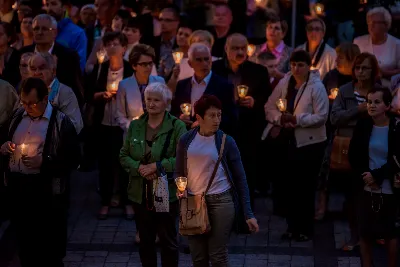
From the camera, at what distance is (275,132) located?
12.0 m

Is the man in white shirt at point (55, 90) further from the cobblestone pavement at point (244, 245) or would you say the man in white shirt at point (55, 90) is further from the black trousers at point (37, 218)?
the cobblestone pavement at point (244, 245)

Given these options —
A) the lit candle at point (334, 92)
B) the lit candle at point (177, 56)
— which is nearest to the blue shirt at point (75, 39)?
the lit candle at point (177, 56)

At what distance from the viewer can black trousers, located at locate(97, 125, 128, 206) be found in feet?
41.1

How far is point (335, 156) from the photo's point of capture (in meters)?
11.5

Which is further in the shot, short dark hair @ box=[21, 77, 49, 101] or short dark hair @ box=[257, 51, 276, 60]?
short dark hair @ box=[257, 51, 276, 60]

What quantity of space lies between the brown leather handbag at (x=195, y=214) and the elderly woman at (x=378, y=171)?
168 cm

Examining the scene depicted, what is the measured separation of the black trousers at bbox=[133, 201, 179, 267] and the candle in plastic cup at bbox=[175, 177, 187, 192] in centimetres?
88

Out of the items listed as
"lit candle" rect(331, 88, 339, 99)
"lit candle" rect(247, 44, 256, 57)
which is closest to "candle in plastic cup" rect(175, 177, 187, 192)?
"lit candle" rect(331, 88, 339, 99)

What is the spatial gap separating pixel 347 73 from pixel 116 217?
10.4 ft

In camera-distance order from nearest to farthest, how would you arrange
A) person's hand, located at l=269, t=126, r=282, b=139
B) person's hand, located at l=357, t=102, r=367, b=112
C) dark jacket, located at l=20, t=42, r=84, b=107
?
1. person's hand, located at l=357, t=102, r=367, b=112
2. person's hand, located at l=269, t=126, r=282, b=139
3. dark jacket, located at l=20, t=42, r=84, b=107

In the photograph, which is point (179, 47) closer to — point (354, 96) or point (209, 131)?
point (354, 96)

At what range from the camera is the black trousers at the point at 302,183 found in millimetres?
11625

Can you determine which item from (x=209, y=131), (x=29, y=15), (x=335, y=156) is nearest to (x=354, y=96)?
(x=335, y=156)

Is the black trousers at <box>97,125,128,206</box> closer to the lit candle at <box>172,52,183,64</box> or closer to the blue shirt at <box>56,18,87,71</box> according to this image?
the lit candle at <box>172,52,183,64</box>
